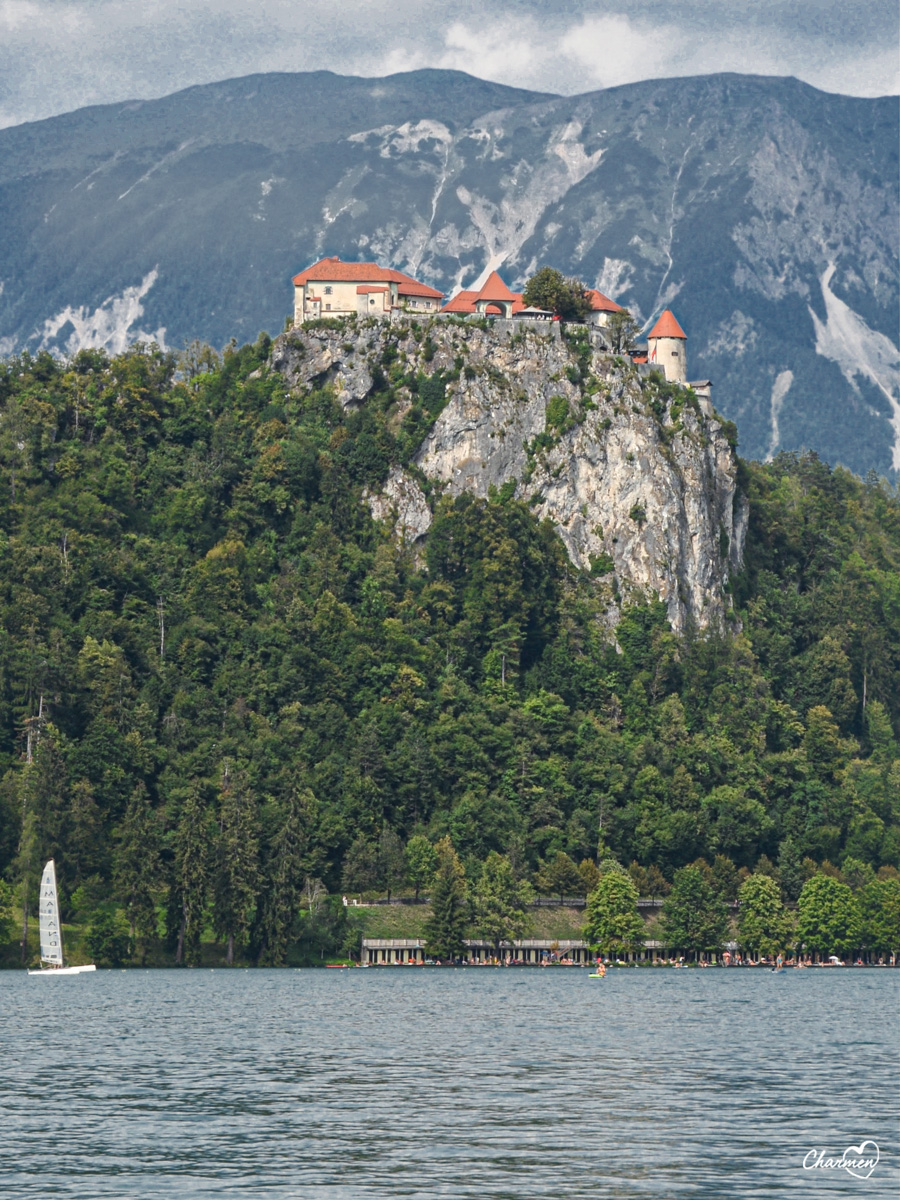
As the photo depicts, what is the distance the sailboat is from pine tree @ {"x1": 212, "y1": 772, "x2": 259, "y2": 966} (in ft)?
45.5

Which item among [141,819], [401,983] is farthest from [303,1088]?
[141,819]

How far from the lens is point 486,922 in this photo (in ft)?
613

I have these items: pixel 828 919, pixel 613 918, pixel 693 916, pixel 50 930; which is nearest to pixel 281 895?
pixel 50 930

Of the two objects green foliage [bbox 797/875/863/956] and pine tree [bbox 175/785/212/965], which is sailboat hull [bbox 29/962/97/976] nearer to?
pine tree [bbox 175/785/212/965]

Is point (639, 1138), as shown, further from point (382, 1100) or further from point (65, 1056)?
point (65, 1056)

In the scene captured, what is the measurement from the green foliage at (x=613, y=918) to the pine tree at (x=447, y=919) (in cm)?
1287

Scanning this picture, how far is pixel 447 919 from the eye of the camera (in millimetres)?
185000

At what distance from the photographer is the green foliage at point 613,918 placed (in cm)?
19075

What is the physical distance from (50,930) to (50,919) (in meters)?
1.30

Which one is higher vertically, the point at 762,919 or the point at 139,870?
the point at 139,870

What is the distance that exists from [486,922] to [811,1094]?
340 feet

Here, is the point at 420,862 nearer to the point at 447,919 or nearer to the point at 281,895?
the point at 447,919
